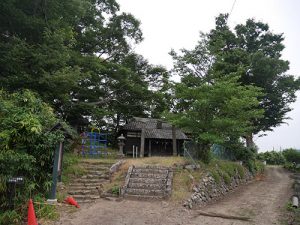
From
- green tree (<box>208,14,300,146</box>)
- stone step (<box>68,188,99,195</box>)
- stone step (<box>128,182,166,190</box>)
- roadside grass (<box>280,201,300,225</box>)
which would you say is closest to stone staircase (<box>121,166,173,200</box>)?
stone step (<box>128,182,166,190</box>)

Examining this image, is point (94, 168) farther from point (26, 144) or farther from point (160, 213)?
point (160, 213)

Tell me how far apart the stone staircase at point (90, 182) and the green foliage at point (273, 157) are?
99.2ft

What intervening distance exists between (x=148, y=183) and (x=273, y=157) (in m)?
32.8

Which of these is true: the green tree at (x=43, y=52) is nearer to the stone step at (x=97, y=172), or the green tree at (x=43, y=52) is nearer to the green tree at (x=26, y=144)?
the green tree at (x=26, y=144)

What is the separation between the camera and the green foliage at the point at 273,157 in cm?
3894

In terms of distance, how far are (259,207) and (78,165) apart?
9.04 m

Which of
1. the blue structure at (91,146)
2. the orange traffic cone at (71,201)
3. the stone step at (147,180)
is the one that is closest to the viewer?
the orange traffic cone at (71,201)

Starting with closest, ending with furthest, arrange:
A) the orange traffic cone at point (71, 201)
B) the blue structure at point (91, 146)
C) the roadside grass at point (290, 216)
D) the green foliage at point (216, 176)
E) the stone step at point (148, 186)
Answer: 1. the roadside grass at point (290, 216)
2. the orange traffic cone at point (71, 201)
3. the stone step at point (148, 186)
4. the green foliage at point (216, 176)
5. the blue structure at point (91, 146)

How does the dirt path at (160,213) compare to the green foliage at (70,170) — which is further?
the green foliage at (70,170)

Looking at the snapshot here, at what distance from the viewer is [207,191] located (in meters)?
13.5

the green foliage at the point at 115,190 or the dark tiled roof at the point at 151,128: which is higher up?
the dark tiled roof at the point at 151,128

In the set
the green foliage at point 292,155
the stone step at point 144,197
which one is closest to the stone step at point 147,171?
the stone step at point 144,197

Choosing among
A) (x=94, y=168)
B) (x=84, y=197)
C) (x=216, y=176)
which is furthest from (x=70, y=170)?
(x=216, y=176)

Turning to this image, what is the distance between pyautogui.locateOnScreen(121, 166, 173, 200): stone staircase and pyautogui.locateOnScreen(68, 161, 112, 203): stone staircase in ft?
3.98
